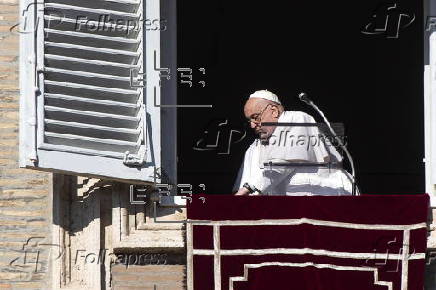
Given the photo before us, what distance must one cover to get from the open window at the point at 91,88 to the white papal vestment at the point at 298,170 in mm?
649

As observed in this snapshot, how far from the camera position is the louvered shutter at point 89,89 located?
11.3 m

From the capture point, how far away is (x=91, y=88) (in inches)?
453

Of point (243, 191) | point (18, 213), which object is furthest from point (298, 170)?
point (18, 213)

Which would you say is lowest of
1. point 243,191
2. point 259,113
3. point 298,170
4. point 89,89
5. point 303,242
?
point 303,242

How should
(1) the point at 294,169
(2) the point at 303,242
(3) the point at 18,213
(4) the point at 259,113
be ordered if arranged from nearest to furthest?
(2) the point at 303,242, (3) the point at 18,213, (1) the point at 294,169, (4) the point at 259,113

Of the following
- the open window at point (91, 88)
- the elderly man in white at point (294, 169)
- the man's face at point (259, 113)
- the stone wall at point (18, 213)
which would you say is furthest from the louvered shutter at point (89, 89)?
the man's face at point (259, 113)

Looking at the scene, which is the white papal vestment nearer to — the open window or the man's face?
the man's face

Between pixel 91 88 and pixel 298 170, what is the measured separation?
3.97 ft

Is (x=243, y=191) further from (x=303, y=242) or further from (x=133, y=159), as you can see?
(x=133, y=159)

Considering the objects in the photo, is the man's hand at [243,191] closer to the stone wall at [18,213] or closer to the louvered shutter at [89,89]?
the louvered shutter at [89,89]

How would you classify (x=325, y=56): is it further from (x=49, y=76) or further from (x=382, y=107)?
(x=49, y=76)

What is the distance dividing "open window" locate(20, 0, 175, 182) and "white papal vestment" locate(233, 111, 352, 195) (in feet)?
2.13

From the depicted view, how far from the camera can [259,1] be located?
15.6 meters

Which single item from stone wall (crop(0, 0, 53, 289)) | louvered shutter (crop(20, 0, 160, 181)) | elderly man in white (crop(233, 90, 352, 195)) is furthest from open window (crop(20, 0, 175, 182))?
elderly man in white (crop(233, 90, 352, 195))
